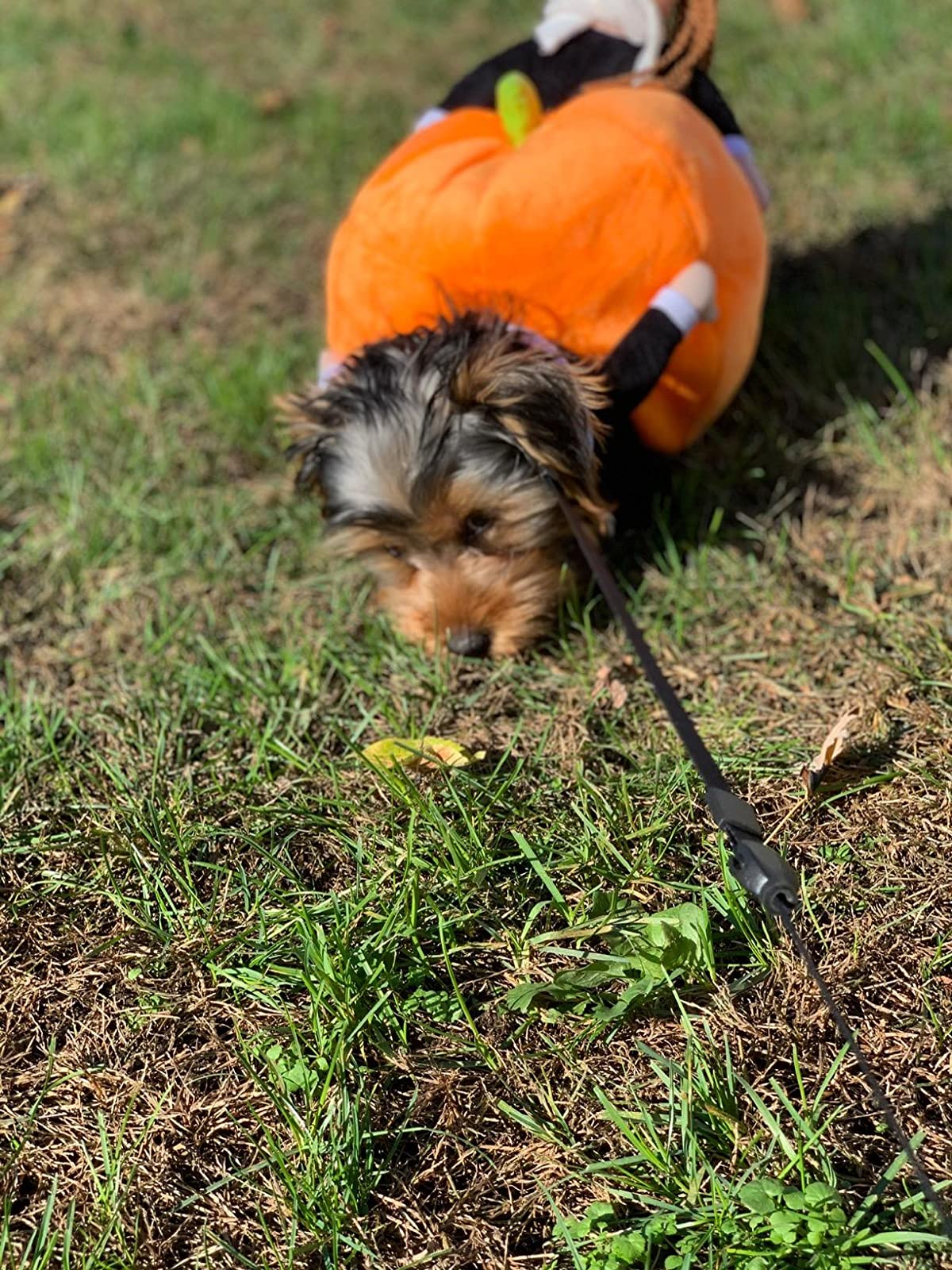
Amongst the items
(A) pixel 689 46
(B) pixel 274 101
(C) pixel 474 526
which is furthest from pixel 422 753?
(B) pixel 274 101

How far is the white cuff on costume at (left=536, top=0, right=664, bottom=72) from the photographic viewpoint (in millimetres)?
4012

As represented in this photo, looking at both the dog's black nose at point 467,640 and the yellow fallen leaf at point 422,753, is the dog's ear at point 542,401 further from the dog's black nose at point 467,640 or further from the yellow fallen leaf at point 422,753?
the yellow fallen leaf at point 422,753

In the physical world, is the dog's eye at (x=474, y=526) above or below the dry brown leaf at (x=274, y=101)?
below

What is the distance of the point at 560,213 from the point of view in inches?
137

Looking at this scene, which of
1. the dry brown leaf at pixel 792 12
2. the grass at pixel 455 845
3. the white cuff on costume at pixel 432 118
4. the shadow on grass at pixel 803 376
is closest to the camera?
the grass at pixel 455 845

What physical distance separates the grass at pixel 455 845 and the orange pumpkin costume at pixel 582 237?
0.55 m

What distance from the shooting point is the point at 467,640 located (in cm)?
341

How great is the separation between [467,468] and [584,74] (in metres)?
1.66

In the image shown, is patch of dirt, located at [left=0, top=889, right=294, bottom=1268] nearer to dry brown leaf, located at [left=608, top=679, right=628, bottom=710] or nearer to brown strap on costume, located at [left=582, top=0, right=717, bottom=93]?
dry brown leaf, located at [left=608, top=679, right=628, bottom=710]

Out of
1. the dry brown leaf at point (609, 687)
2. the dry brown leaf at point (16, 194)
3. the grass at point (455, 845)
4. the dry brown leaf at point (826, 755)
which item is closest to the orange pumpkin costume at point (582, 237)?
the grass at point (455, 845)

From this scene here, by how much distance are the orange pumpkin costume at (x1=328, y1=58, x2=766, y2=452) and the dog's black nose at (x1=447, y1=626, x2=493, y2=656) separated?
0.88 m

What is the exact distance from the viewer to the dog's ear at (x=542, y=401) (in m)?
3.27

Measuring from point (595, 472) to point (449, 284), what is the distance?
0.77m

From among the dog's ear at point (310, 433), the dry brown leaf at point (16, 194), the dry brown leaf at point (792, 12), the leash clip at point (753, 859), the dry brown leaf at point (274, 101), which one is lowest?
the leash clip at point (753, 859)
